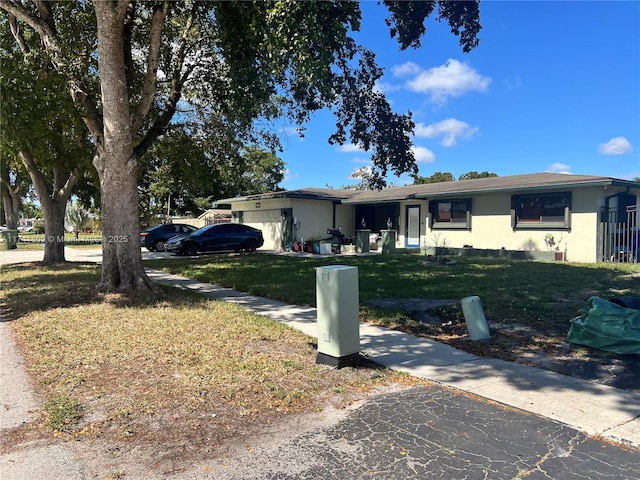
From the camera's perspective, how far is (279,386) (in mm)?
4738

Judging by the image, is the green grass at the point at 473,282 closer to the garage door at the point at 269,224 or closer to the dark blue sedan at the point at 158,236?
the garage door at the point at 269,224

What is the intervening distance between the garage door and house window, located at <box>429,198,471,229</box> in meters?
8.21

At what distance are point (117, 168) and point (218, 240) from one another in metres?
13.1

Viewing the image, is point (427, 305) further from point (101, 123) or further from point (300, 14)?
point (101, 123)

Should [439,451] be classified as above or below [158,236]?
below

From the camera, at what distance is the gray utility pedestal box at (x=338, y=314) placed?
17.2 ft

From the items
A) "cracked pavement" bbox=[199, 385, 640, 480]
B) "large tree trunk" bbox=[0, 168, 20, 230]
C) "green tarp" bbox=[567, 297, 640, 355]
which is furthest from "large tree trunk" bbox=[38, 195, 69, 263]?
"large tree trunk" bbox=[0, 168, 20, 230]

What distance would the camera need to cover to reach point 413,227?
22766 millimetres

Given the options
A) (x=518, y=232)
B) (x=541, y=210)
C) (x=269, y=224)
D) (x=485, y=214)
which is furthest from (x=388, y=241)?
(x=269, y=224)

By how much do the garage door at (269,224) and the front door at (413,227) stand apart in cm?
678

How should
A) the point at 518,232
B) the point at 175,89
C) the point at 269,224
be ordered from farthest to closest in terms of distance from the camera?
the point at 269,224 < the point at 518,232 < the point at 175,89

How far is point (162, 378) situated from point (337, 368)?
192 cm

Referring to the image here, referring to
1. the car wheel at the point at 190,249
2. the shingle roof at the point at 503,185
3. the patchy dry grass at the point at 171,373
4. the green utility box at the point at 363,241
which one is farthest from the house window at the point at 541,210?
the car wheel at the point at 190,249

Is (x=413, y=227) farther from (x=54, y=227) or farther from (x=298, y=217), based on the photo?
(x=54, y=227)
